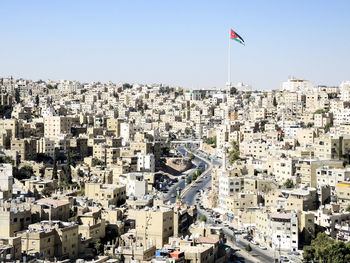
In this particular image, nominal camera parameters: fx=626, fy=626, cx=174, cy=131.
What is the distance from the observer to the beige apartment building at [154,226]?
19.1m

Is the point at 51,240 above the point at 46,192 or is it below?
below

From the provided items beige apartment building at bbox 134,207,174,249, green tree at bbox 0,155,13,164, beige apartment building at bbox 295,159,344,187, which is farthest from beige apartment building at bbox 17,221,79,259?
beige apartment building at bbox 295,159,344,187

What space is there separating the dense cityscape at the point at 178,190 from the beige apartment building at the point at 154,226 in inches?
1.3

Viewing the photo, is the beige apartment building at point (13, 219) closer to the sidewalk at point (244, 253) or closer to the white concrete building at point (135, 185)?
the sidewalk at point (244, 253)

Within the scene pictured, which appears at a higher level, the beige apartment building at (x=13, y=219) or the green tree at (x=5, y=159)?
the green tree at (x=5, y=159)

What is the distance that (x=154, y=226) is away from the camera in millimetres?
19266

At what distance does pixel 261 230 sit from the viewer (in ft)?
73.8

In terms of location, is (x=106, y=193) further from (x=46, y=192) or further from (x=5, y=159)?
(x=5, y=159)

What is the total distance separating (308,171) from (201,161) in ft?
48.9

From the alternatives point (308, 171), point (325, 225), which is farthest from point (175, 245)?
point (308, 171)

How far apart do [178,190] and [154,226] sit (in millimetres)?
11466

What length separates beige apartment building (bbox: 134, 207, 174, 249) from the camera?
62.7 ft

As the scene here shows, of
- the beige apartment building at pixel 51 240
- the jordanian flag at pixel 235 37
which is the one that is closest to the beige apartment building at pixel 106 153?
the jordanian flag at pixel 235 37

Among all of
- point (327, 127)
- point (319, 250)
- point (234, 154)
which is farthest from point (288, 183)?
point (327, 127)
